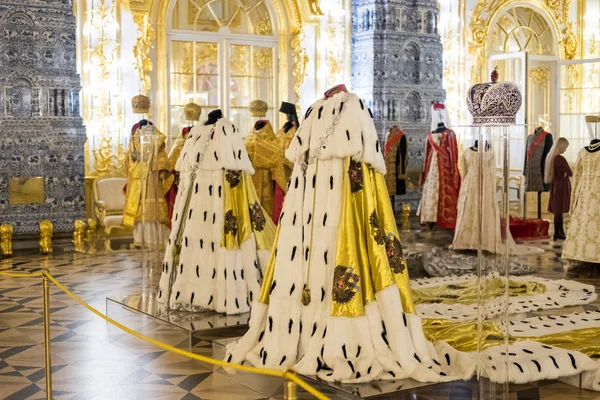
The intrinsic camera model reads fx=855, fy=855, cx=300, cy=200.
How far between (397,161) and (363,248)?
870cm

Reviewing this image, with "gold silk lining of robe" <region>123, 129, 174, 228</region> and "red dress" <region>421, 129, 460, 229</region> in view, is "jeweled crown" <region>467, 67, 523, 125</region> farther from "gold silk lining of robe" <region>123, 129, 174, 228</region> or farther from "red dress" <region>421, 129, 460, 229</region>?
"red dress" <region>421, 129, 460, 229</region>

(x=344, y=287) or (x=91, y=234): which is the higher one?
(x=344, y=287)

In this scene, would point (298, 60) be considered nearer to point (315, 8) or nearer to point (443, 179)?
point (315, 8)

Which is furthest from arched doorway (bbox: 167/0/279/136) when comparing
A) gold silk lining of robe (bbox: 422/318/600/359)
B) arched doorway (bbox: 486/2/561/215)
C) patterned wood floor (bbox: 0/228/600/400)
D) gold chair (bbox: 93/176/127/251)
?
gold silk lining of robe (bbox: 422/318/600/359)

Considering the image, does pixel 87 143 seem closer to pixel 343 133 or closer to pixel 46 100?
pixel 46 100

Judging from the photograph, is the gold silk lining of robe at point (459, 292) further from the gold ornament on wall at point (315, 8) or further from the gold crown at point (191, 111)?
the gold ornament on wall at point (315, 8)

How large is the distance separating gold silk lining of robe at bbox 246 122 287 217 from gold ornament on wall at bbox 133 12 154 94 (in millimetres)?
3760

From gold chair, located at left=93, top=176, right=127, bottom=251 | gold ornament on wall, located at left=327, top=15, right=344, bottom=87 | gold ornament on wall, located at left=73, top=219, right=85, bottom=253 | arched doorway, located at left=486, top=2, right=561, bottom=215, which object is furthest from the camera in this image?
arched doorway, located at left=486, top=2, right=561, bottom=215

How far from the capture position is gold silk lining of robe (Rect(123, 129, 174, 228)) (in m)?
7.21

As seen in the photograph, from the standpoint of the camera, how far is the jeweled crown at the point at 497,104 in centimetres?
404

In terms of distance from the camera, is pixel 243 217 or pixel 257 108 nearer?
pixel 243 217

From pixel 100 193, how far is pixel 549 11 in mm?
9870

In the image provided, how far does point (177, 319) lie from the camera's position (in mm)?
6266

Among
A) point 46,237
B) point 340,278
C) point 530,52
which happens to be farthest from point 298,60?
point 340,278
